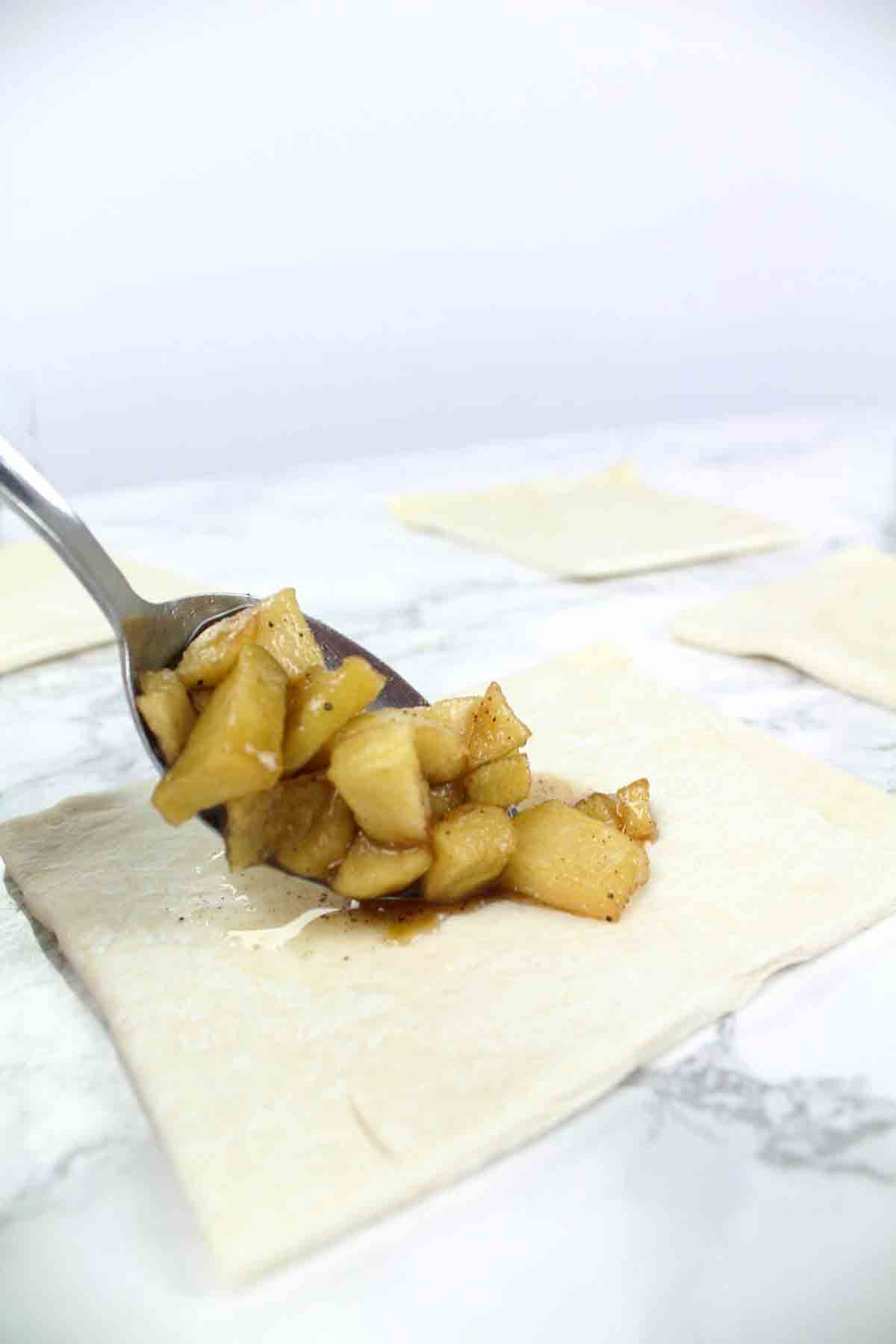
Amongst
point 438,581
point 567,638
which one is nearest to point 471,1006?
point 567,638

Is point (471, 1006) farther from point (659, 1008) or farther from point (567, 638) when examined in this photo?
point (567, 638)

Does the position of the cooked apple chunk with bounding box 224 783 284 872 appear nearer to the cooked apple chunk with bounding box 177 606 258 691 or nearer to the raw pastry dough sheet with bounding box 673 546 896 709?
the cooked apple chunk with bounding box 177 606 258 691

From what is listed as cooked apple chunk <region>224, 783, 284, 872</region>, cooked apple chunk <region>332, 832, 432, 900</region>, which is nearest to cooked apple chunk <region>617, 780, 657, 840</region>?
cooked apple chunk <region>332, 832, 432, 900</region>

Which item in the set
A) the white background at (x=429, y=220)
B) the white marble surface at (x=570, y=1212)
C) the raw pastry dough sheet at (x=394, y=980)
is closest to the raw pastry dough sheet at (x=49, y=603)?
the raw pastry dough sheet at (x=394, y=980)

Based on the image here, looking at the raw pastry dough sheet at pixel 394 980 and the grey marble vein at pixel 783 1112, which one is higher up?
the raw pastry dough sheet at pixel 394 980

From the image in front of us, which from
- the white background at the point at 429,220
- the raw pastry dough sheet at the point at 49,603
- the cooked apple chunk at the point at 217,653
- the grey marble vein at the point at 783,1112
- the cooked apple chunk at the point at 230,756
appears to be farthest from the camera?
the white background at the point at 429,220

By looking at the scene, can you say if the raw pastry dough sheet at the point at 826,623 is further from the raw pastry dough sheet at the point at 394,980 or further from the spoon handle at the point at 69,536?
the spoon handle at the point at 69,536

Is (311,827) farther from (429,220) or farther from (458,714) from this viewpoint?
(429,220)
